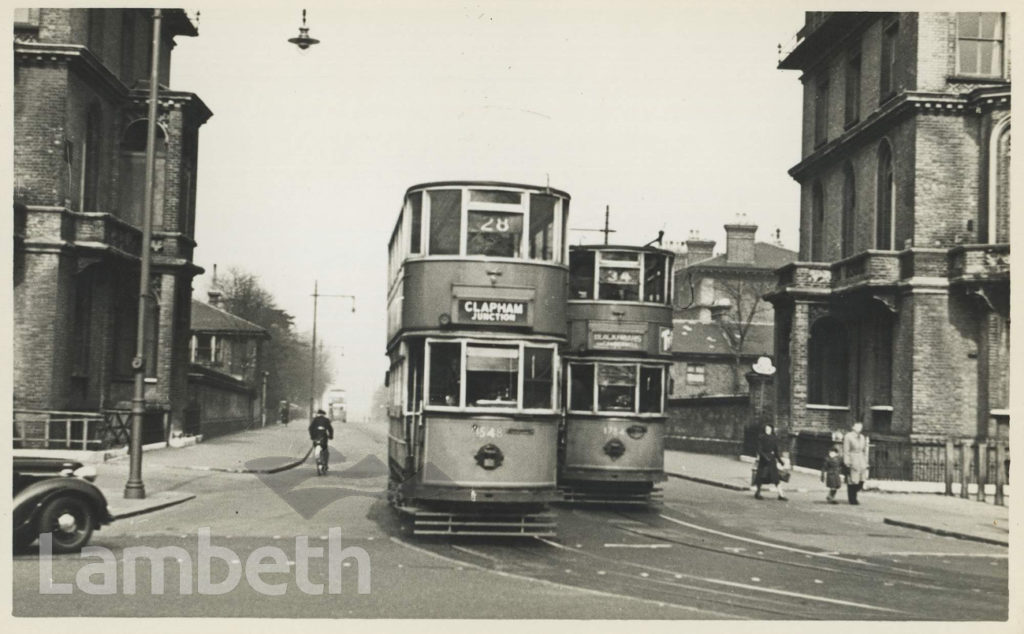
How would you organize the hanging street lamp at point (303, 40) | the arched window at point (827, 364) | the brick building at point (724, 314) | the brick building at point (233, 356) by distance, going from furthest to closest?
1. the brick building at point (724, 314)
2. the brick building at point (233, 356)
3. the arched window at point (827, 364)
4. the hanging street lamp at point (303, 40)

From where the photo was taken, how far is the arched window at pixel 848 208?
114ft

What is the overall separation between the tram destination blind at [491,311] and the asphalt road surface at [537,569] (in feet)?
9.59

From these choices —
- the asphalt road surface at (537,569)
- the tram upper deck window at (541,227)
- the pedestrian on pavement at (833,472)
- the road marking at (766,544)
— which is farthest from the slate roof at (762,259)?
the tram upper deck window at (541,227)

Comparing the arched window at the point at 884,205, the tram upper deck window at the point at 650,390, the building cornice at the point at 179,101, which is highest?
the building cornice at the point at 179,101

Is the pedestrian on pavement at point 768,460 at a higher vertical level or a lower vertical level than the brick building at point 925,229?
lower

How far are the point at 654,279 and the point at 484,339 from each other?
22.4 feet

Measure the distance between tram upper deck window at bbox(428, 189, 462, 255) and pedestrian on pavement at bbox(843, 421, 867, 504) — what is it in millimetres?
12756

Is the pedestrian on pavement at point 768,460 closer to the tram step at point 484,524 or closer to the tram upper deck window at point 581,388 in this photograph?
the tram upper deck window at point 581,388

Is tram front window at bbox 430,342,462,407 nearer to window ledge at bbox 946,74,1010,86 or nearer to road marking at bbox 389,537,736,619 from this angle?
road marking at bbox 389,537,736,619

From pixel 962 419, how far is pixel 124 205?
22908 millimetres

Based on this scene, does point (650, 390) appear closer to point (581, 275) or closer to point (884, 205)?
point (581, 275)

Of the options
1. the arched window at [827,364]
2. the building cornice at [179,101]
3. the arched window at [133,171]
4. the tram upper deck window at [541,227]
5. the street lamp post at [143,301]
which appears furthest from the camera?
the building cornice at [179,101]

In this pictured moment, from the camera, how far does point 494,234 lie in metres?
14.9

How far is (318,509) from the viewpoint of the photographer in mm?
19953
